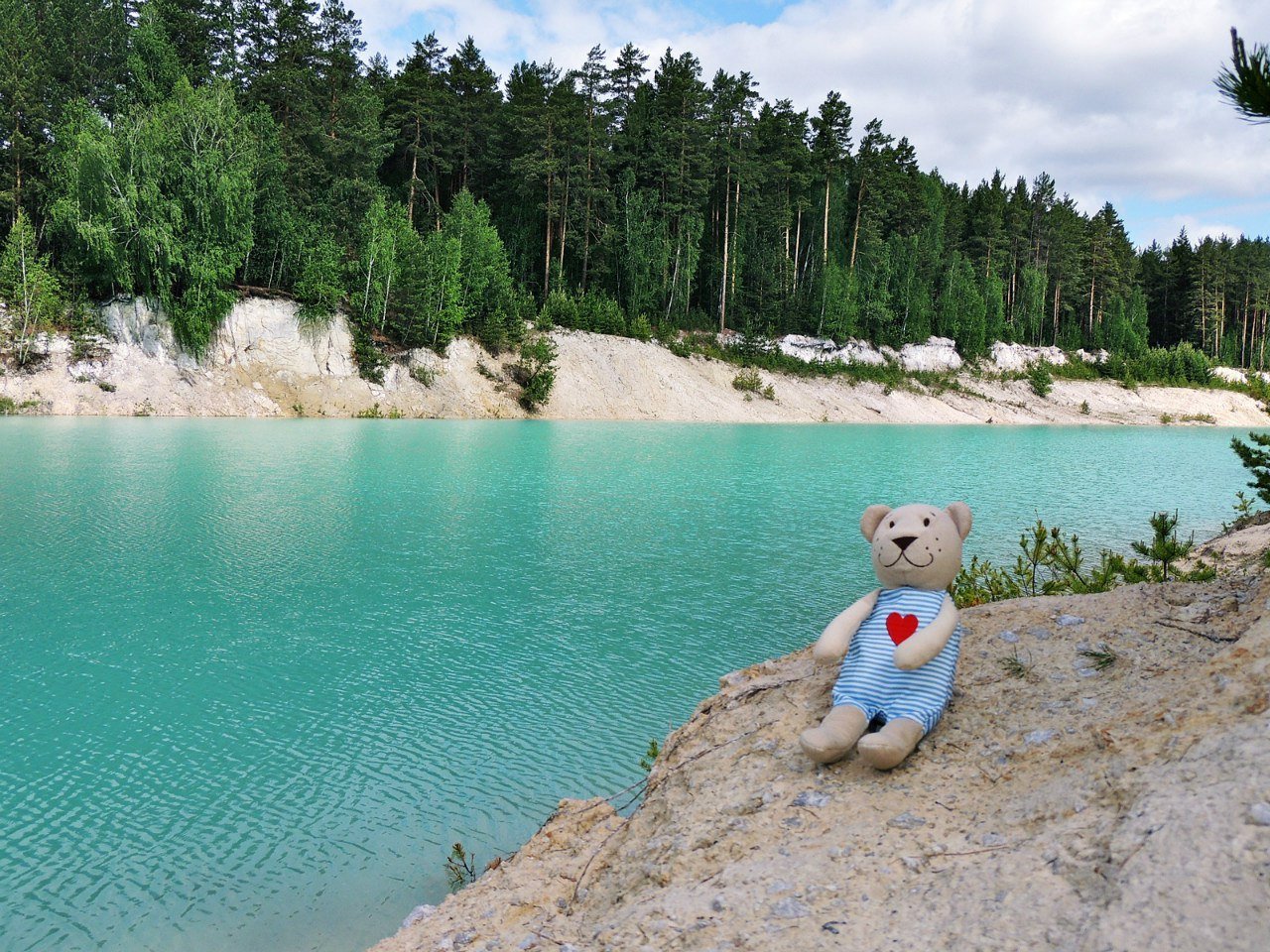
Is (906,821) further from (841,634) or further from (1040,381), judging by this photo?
(1040,381)

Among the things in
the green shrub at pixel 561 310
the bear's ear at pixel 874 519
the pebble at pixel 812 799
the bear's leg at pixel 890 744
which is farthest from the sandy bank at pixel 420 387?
the bear's leg at pixel 890 744

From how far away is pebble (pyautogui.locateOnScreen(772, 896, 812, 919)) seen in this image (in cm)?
281

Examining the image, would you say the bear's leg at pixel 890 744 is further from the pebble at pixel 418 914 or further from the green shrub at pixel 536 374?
the green shrub at pixel 536 374

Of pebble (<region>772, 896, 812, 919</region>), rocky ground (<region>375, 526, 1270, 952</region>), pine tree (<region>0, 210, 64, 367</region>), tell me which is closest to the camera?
rocky ground (<region>375, 526, 1270, 952</region>)

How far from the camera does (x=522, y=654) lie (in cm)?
737

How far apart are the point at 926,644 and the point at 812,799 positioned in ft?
3.45

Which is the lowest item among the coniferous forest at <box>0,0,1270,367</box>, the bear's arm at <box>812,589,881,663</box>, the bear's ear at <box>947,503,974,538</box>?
the bear's arm at <box>812,589,881,663</box>

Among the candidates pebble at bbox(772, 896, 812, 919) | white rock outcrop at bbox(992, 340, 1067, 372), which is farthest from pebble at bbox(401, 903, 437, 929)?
white rock outcrop at bbox(992, 340, 1067, 372)

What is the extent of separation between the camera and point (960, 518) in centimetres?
486

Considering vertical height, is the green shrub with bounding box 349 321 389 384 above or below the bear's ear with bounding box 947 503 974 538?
above

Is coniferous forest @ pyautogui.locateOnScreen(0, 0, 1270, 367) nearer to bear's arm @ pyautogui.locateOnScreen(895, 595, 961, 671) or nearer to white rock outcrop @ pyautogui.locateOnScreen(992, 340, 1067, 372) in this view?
white rock outcrop @ pyautogui.locateOnScreen(992, 340, 1067, 372)

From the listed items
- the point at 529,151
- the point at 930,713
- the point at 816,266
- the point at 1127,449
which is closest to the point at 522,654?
the point at 930,713

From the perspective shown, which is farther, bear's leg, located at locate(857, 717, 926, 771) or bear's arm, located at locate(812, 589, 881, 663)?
bear's arm, located at locate(812, 589, 881, 663)

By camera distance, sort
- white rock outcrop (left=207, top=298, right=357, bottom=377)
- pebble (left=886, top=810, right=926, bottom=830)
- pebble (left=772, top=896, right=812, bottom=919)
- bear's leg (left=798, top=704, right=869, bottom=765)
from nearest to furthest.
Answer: pebble (left=772, top=896, right=812, bottom=919) < pebble (left=886, top=810, right=926, bottom=830) < bear's leg (left=798, top=704, right=869, bottom=765) < white rock outcrop (left=207, top=298, right=357, bottom=377)
